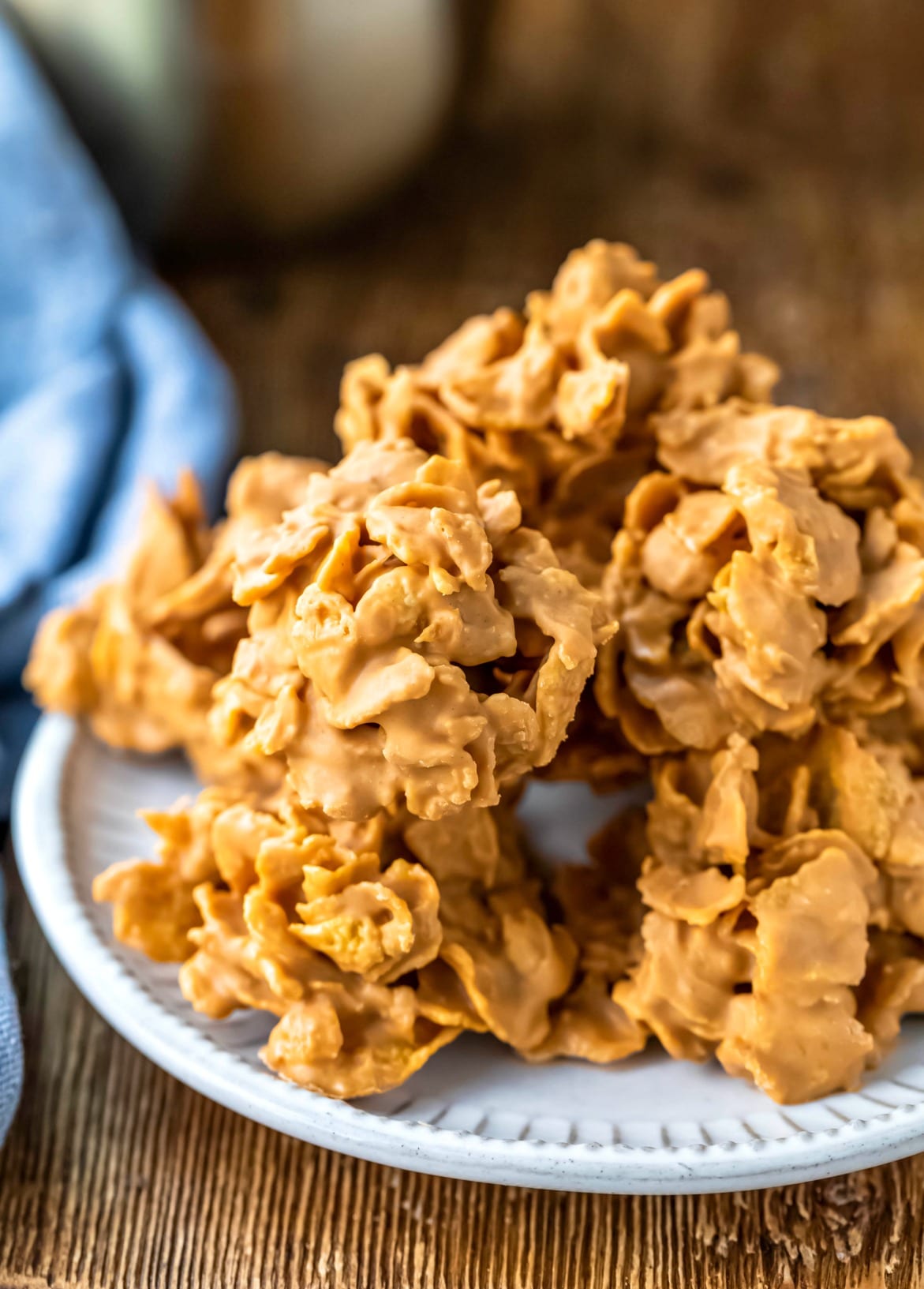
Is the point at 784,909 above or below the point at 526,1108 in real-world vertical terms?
above

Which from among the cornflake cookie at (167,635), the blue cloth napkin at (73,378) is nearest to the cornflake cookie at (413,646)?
the cornflake cookie at (167,635)

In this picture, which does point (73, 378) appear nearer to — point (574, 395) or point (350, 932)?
point (574, 395)

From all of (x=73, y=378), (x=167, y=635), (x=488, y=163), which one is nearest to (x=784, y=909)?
(x=167, y=635)

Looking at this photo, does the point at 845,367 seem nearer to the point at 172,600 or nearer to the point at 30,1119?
the point at 172,600

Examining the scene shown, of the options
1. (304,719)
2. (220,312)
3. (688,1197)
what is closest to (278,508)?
(304,719)

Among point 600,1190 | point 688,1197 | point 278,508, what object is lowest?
point 688,1197

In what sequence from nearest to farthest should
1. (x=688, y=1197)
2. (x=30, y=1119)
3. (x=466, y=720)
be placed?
(x=466, y=720)
(x=688, y=1197)
(x=30, y=1119)

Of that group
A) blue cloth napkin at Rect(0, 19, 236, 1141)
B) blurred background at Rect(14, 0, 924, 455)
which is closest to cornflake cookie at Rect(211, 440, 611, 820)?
blue cloth napkin at Rect(0, 19, 236, 1141)

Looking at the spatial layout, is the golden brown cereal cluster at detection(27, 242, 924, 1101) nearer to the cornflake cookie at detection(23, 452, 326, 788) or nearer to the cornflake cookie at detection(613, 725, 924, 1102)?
the cornflake cookie at detection(613, 725, 924, 1102)
